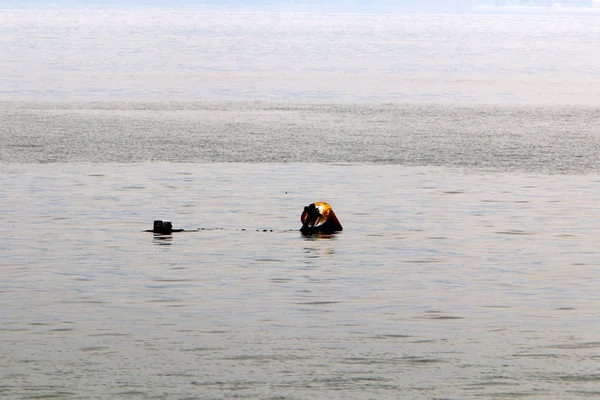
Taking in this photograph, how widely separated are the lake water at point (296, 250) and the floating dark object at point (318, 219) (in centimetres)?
27

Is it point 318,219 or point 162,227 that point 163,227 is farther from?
point 318,219

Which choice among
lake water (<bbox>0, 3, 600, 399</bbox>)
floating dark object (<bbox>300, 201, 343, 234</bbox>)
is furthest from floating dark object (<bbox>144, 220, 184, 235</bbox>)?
floating dark object (<bbox>300, 201, 343, 234</bbox>)

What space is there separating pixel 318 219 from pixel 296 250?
1401mm

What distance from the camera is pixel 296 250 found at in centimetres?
1834

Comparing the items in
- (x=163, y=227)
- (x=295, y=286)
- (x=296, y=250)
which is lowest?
(x=295, y=286)

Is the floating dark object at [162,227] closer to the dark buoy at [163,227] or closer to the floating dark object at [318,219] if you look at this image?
the dark buoy at [163,227]

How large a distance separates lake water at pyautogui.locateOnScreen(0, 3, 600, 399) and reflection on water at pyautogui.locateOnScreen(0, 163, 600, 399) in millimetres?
40

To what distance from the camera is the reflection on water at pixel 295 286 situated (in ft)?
38.2

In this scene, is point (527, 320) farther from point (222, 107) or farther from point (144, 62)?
point (144, 62)

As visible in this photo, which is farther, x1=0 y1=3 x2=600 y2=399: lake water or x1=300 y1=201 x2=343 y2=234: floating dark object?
x1=300 y1=201 x2=343 y2=234: floating dark object

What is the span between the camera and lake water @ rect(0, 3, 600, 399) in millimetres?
11859

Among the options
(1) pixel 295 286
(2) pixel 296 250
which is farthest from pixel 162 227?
(1) pixel 295 286

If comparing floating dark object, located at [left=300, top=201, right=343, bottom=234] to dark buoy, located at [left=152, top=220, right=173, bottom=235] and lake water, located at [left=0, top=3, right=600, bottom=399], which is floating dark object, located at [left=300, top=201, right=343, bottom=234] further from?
dark buoy, located at [left=152, top=220, right=173, bottom=235]

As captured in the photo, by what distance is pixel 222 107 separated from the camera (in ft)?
128
